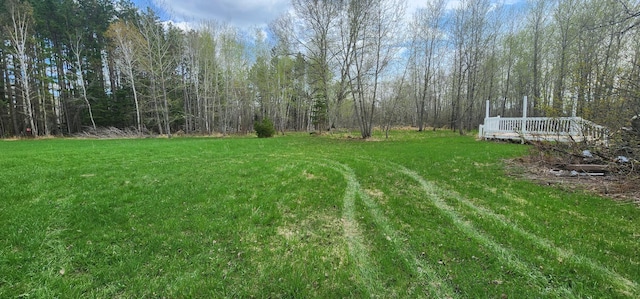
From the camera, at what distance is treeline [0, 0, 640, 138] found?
17328 mm

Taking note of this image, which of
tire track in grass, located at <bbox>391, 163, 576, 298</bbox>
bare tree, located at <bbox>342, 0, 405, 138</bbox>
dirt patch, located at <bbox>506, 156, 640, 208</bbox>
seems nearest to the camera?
tire track in grass, located at <bbox>391, 163, 576, 298</bbox>

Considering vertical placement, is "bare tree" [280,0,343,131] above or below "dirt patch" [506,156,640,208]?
above

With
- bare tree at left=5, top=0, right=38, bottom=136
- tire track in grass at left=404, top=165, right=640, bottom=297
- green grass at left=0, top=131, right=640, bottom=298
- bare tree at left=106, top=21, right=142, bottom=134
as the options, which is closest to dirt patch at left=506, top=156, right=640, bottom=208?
green grass at left=0, top=131, right=640, bottom=298

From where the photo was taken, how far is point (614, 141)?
5.43 metres

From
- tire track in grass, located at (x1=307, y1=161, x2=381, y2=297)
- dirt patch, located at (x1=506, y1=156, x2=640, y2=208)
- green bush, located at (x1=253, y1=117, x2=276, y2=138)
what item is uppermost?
green bush, located at (x1=253, y1=117, x2=276, y2=138)

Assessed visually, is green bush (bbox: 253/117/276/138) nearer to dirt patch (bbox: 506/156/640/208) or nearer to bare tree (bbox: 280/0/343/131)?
bare tree (bbox: 280/0/343/131)

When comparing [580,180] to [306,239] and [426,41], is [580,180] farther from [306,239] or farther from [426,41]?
[426,41]

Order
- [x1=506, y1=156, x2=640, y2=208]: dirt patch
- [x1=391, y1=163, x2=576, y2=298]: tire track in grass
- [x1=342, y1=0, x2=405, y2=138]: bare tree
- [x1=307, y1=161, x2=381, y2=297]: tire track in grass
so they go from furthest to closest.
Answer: [x1=342, y1=0, x2=405, y2=138]: bare tree → [x1=506, y1=156, x2=640, y2=208]: dirt patch → [x1=307, y1=161, x2=381, y2=297]: tire track in grass → [x1=391, y1=163, x2=576, y2=298]: tire track in grass

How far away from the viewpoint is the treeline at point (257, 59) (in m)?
17.3

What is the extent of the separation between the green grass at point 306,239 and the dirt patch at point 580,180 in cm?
59

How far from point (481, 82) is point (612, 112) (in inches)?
905

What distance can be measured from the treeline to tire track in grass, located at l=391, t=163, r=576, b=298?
12686 millimetres

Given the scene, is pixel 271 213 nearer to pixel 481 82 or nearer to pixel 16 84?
pixel 481 82

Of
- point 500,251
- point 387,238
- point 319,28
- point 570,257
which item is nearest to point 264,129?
point 319,28
